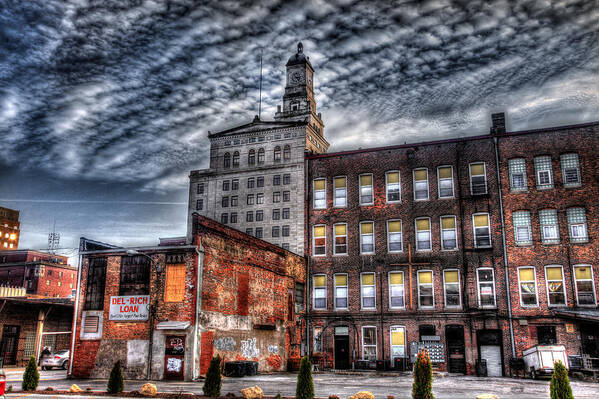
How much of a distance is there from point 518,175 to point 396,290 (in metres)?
11.2

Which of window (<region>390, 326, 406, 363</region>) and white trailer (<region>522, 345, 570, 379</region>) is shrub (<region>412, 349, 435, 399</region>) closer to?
white trailer (<region>522, 345, 570, 379</region>)

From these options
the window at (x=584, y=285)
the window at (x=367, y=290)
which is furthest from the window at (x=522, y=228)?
the window at (x=367, y=290)

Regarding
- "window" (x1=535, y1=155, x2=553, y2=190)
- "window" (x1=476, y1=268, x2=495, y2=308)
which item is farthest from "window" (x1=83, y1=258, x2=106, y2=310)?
"window" (x1=535, y1=155, x2=553, y2=190)

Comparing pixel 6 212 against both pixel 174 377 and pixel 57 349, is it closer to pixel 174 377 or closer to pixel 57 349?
pixel 57 349

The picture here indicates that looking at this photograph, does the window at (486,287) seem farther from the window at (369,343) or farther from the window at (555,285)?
the window at (369,343)

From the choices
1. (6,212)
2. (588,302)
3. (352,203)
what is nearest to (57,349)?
(352,203)

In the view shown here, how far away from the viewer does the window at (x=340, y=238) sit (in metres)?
38.9

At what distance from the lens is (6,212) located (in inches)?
6004

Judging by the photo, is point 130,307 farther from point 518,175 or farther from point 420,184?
point 518,175

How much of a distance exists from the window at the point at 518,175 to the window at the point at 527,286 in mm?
5367

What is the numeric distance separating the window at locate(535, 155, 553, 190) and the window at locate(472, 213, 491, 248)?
395 cm

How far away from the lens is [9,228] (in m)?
153

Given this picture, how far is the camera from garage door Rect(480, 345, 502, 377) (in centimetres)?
3309

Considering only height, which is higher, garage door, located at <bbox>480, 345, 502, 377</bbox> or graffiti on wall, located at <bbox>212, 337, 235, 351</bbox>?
graffiti on wall, located at <bbox>212, 337, 235, 351</bbox>
